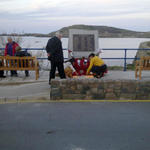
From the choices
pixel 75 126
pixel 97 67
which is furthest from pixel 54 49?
pixel 75 126

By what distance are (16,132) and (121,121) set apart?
2.11 m

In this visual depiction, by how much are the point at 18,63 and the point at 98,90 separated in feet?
12.2

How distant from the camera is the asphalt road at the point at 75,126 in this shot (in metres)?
3.98

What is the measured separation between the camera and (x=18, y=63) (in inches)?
345

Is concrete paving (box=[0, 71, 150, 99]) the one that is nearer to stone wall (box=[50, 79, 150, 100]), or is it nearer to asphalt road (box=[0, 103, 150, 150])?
stone wall (box=[50, 79, 150, 100])

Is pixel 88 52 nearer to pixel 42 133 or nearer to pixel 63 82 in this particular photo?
pixel 63 82

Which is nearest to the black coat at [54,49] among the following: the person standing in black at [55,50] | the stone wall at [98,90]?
the person standing in black at [55,50]

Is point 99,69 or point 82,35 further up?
point 82,35

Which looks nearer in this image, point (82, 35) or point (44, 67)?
point (82, 35)

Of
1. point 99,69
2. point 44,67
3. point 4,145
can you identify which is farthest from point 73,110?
point 44,67

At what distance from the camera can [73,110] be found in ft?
18.4

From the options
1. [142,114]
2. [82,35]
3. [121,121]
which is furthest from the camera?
[82,35]

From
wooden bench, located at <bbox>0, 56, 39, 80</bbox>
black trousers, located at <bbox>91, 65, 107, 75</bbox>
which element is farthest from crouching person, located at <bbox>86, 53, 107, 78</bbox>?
wooden bench, located at <bbox>0, 56, 39, 80</bbox>

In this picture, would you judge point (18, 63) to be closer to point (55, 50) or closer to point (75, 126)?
point (55, 50)
